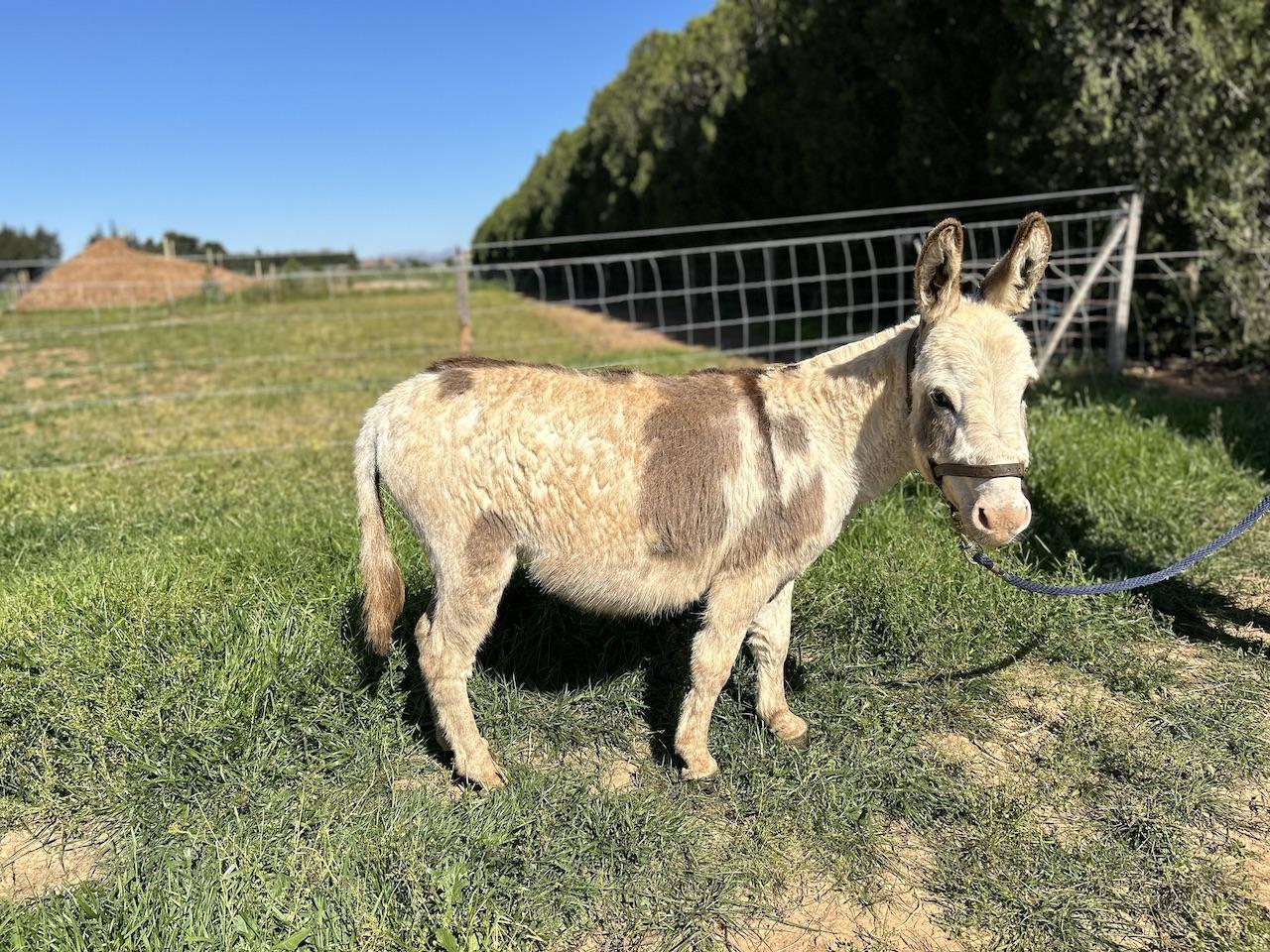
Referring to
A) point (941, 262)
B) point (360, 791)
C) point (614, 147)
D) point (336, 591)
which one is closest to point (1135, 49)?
point (941, 262)

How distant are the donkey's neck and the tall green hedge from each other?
674cm

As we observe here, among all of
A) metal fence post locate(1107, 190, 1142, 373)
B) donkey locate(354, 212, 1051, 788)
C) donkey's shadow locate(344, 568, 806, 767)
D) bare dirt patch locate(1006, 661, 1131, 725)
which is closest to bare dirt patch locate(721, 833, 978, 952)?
donkey locate(354, 212, 1051, 788)

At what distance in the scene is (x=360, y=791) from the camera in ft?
9.51

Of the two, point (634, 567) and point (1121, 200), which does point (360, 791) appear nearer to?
point (634, 567)

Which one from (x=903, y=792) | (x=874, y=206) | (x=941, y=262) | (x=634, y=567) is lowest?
(x=903, y=792)

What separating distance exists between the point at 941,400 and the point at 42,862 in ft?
10.8

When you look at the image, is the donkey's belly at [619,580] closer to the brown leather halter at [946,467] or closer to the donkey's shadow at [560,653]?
the donkey's shadow at [560,653]

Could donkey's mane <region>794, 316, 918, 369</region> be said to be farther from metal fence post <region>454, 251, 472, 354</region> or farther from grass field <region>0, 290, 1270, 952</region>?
metal fence post <region>454, 251, 472, 354</region>

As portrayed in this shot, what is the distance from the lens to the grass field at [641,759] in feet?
7.84

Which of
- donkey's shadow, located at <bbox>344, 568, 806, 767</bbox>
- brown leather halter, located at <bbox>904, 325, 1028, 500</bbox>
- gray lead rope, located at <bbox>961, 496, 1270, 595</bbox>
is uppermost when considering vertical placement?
brown leather halter, located at <bbox>904, 325, 1028, 500</bbox>

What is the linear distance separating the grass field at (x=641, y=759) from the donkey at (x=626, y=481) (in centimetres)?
54

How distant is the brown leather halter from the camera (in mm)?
2184

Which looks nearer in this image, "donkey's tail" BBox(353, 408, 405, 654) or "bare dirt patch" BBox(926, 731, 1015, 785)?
"donkey's tail" BBox(353, 408, 405, 654)

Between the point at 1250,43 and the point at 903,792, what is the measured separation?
27.0 feet
